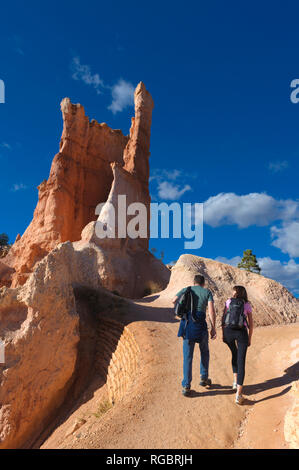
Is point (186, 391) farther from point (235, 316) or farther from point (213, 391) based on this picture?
point (235, 316)

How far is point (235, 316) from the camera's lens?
4422mm

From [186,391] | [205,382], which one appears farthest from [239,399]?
[186,391]

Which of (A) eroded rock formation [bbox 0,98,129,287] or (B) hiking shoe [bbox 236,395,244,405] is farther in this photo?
(A) eroded rock formation [bbox 0,98,129,287]

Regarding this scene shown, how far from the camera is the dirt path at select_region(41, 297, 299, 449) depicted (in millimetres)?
3641

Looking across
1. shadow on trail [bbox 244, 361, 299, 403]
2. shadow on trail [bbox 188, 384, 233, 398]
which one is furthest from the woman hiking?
shadow on trail [bbox 244, 361, 299, 403]

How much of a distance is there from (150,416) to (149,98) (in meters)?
26.0

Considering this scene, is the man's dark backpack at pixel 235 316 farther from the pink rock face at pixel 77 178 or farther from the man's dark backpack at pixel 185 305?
the pink rock face at pixel 77 178

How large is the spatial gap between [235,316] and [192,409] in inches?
60.3

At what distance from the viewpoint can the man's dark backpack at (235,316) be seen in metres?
4.38

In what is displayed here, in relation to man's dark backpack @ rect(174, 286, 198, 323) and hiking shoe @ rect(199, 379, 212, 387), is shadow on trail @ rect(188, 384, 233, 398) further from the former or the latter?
man's dark backpack @ rect(174, 286, 198, 323)

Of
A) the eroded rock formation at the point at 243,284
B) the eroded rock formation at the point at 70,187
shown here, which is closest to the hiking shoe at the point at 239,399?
the eroded rock formation at the point at 243,284
